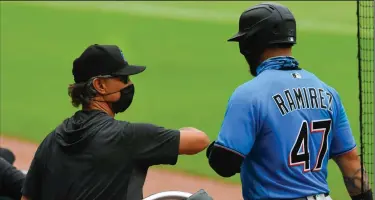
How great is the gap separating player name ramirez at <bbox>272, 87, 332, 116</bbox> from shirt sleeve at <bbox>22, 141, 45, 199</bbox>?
112 centimetres

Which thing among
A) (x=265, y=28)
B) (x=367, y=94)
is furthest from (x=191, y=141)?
(x=367, y=94)

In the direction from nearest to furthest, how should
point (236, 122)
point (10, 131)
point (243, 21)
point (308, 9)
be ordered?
point (236, 122), point (243, 21), point (10, 131), point (308, 9)

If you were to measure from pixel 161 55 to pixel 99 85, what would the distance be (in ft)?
39.2

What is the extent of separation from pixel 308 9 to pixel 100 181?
17.2 metres

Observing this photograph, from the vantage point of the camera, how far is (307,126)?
359 centimetres

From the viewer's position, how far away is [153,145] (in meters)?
3.65

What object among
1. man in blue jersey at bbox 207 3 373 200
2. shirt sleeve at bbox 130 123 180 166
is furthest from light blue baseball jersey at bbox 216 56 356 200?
shirt sleeve at bbox 130 123 180 166

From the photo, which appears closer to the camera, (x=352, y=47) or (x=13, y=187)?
(x=13, y=187)

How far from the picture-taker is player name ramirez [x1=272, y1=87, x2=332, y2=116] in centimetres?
355

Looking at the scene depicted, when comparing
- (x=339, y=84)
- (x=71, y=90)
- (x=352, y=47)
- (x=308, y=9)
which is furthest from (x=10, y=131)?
(x=308, y=9)

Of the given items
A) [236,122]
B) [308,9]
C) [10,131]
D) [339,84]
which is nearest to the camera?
[236,122]

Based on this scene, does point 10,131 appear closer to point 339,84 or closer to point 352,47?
point 339,84

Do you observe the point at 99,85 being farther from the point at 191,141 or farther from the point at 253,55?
the point at 253,55

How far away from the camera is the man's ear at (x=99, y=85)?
3.80 m
